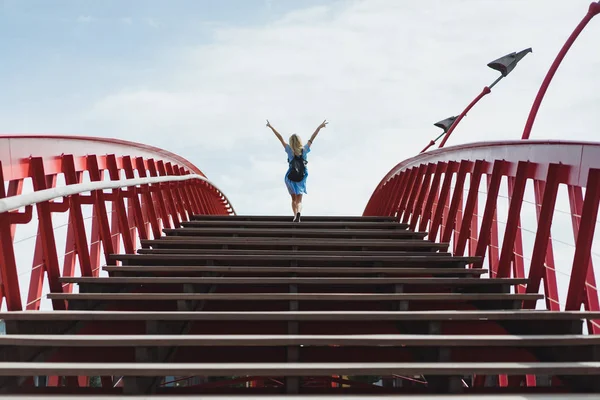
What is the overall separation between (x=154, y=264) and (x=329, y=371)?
3577 millimetres

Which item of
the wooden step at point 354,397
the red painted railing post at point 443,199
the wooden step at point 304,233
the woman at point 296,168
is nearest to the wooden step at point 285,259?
the wooden step at point 304,233

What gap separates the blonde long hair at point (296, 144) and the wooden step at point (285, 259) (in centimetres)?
431

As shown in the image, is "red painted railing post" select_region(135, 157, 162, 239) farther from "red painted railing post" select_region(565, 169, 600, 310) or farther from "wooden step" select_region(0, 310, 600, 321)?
"red painted railing post" select_region(565, 169, 600, 310)

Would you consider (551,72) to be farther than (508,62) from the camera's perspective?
No

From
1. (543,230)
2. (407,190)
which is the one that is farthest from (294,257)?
(407,190)

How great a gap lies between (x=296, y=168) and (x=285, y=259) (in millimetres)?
4853

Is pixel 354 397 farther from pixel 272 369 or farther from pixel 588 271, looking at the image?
pixel 588 271

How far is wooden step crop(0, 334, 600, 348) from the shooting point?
12.8ft

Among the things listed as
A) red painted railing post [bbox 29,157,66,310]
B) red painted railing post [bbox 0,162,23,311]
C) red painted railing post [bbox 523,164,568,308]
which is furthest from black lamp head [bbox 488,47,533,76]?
red painted railing post [bbox 0,162,23,311]

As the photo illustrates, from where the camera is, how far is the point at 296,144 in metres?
11.0

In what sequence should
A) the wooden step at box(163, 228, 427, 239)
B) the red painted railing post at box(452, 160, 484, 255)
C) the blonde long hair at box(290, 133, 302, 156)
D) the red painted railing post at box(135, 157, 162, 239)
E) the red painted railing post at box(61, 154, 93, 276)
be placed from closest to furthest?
1. the red painted railing post at box(61, 154, 93, 276)
2. the red painted railing post at box(452, 160, 484, 255)
3. the wooden step at box(163, 228, 427, 239)
4. the red painted railing post at box(135, 157, 162, 239)
5. the blonde long hair at box(290, 133, 302, 156)

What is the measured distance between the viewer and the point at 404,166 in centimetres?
1184

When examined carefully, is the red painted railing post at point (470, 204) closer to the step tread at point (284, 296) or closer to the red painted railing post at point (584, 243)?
the step tread at point (284, 296)

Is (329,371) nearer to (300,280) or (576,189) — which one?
(300,280)
